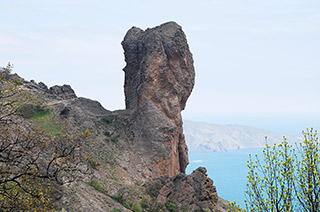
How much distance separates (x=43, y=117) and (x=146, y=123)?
16391 mm

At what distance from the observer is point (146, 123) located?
56.3m

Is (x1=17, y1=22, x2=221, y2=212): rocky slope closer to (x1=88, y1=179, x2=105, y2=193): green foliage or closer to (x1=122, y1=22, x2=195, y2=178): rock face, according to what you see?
(x1=122, y1=22, x2=195, y2=178): rock face

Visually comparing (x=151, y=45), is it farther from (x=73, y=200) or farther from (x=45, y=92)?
(x=73, y=200)

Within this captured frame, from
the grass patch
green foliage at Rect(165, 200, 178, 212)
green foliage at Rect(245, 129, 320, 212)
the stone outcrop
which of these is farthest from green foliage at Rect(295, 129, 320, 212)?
the stone outcrop

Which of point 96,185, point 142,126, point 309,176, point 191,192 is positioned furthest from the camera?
point 142,126

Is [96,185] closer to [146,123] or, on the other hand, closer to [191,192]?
[191,192]

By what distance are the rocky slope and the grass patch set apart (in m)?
0.70

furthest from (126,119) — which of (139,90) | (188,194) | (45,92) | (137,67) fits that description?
(188,194)

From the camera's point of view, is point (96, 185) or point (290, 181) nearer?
point (290, 181)

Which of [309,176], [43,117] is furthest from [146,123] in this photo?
[309,176]

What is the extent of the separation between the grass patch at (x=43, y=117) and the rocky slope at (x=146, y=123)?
2.31 ft

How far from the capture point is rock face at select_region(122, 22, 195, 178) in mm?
54312

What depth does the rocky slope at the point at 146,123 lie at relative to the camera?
137ft

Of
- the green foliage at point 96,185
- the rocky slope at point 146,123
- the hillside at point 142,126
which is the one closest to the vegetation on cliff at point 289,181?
the hillside at point 142,126
